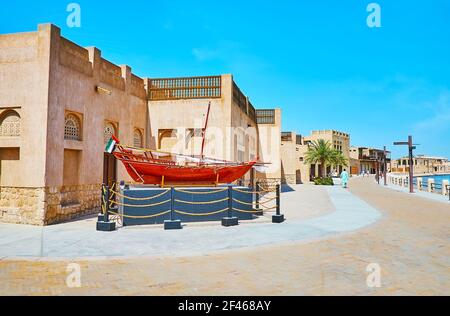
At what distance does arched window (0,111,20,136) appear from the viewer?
40.8ft

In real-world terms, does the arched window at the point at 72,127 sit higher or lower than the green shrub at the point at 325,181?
higher

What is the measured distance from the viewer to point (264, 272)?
658 centimetres

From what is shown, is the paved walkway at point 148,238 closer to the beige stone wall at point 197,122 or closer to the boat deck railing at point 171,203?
the boat deck railing at point 171,203

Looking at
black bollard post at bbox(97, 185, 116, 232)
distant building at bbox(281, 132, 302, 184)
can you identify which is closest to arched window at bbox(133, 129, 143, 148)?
black bollard post at bbox(97, 185, 116, 232)

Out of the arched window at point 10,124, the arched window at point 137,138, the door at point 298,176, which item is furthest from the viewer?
the door at point 298,176

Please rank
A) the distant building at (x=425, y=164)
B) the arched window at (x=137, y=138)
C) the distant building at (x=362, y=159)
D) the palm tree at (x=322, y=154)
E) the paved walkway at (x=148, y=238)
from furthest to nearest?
the distant building at (x=425, y=164)
the distant building at (x=362, y=159)
the palm tree at (x=322, y=154)
the arched window at (x=137, y=138)
the paved walkway at (x=148, y=238)

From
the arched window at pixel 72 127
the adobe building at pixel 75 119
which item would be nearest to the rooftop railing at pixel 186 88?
the adobe building at pixel 75 119

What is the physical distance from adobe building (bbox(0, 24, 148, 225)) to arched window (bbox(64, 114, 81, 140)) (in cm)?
4

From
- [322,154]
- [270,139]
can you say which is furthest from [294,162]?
[270,139]

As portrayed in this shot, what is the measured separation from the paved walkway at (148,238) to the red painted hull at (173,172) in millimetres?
2628

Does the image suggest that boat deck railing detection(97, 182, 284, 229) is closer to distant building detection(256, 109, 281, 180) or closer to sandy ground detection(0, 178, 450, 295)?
sandy ground detection(0, 178, 450, 295)

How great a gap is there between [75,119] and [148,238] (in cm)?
734

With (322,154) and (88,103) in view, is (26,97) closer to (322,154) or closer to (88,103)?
(88,103)

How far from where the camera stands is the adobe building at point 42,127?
1204 cm
